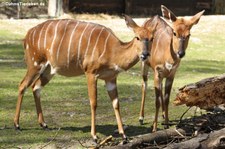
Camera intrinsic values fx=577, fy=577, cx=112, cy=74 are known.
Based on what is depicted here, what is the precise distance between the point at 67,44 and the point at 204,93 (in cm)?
176

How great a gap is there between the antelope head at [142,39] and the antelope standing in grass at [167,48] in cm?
11

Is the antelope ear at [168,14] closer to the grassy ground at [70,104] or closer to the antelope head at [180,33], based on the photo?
the antelope head at [180,33]

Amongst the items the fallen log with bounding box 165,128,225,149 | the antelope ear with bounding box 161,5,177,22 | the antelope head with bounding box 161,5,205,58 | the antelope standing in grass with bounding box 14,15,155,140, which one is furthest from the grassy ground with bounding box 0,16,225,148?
the fallen log with bounding box 165,128,225,149

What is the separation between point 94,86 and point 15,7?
15.3 metres

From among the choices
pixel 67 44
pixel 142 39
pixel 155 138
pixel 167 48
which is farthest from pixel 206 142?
pixel 67 44

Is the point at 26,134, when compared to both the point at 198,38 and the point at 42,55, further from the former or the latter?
the point at 198,38

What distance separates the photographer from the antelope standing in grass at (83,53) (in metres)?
6.27

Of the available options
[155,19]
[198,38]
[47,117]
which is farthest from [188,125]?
[198,38]

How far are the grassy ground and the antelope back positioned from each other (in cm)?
81

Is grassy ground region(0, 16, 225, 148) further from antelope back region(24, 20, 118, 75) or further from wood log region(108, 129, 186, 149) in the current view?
wood log region(108, 129, 186, 149)

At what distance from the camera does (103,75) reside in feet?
20.9

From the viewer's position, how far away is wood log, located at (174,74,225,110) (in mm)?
5551

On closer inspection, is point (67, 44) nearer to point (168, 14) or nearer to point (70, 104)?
point (168, 14)

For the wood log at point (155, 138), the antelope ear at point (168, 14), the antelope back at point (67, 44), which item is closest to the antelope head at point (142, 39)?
the antelope back at point (67, 44)
